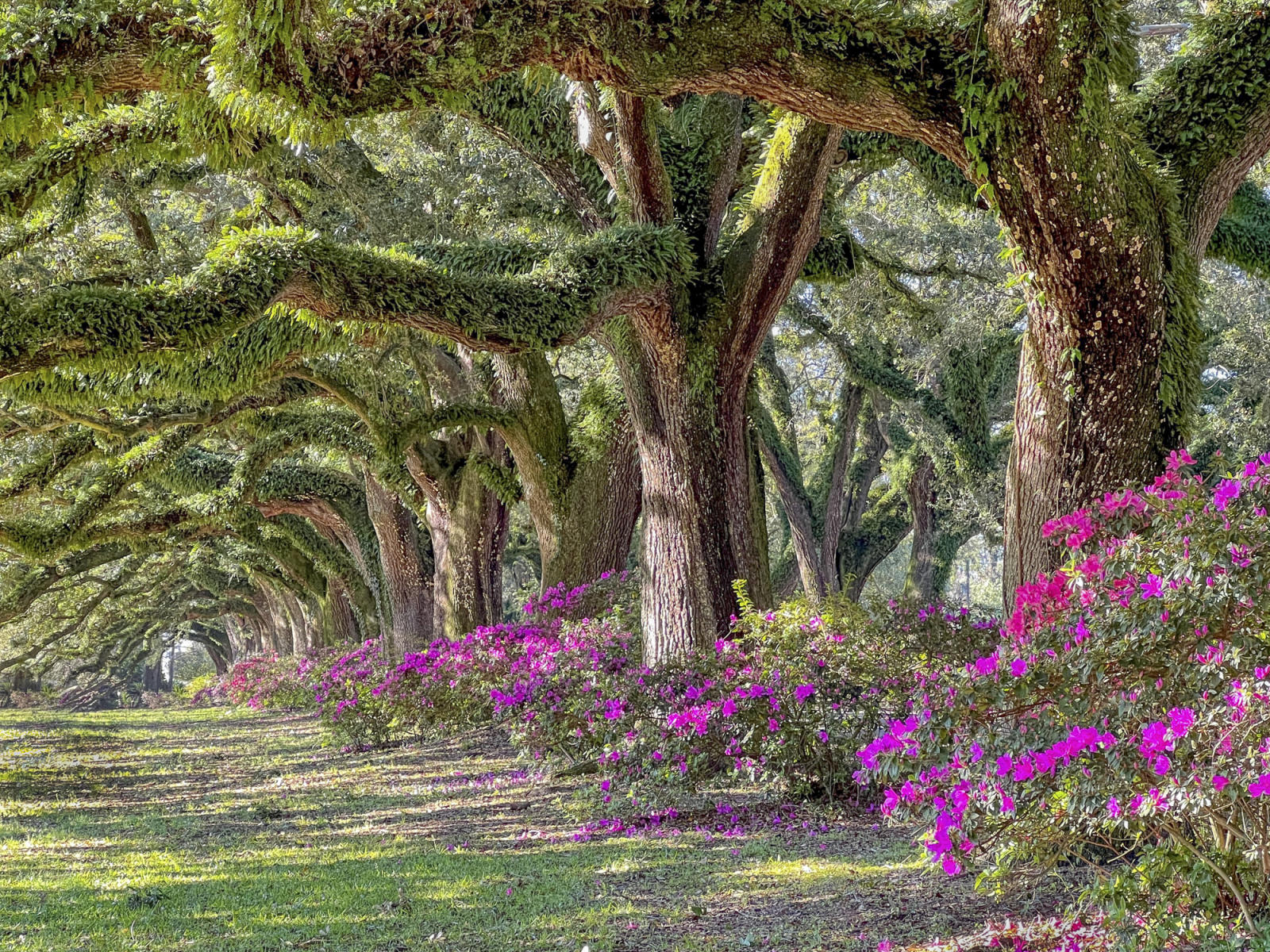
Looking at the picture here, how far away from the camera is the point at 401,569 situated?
60.0ft

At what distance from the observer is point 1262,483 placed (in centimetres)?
329

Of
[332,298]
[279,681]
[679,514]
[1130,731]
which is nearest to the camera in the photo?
[1130,731]

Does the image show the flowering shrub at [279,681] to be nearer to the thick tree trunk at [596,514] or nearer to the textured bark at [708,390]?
the thick tree trunk at [596,514]

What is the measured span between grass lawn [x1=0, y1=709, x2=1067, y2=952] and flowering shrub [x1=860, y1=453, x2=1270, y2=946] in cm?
115

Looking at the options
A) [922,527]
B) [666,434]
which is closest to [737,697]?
[666,434]

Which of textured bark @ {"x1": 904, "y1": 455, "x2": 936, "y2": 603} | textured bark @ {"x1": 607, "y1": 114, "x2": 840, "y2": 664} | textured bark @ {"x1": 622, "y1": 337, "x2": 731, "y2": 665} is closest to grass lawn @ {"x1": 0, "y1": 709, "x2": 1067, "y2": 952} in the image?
textured bark @ {"x1": 622, "y1": 337, "x2": 731, "y2": 665}

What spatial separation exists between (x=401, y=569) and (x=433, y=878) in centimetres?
1286

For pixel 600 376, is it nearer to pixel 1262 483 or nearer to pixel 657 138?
pixel 657 138

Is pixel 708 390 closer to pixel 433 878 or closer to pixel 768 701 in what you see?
pixel 768 701

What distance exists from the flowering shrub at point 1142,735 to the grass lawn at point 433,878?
115cm

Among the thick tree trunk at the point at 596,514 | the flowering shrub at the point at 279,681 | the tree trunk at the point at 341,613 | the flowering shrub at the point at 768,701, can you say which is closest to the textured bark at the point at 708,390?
the flowering shrub at the point at 768,701

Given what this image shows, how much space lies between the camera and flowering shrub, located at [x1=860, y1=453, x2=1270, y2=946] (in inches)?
112

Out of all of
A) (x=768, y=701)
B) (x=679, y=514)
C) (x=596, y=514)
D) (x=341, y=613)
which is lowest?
(x=768, y=701)

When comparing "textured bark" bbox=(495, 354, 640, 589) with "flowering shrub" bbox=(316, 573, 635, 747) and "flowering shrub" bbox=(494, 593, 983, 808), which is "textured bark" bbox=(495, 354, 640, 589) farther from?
"flowering shrub" bbox=(494, 593, 983, 808)
